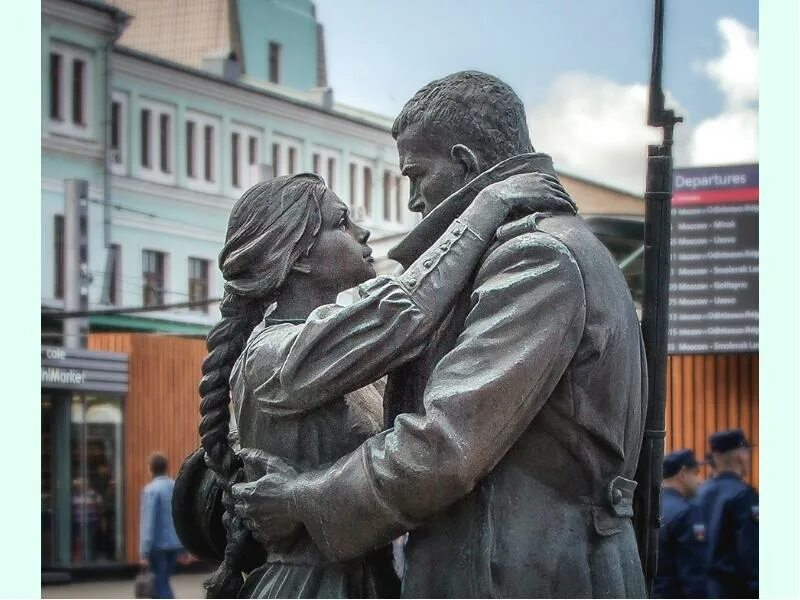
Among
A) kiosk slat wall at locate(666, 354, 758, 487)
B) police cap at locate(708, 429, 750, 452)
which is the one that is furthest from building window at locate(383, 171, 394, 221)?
police cap at locate(708, 429, 750, 452)

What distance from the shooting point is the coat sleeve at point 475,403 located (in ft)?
12.0

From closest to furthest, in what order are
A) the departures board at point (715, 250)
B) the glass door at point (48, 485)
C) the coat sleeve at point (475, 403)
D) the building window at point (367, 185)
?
the coat sleeve at point (475, 403), the departures board at point (715, 250), the glass door at point (48, 485), the building window at point (367, 185)

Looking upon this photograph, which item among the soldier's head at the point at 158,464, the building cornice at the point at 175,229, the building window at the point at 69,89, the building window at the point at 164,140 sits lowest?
the soldier's head at the point at 158,464

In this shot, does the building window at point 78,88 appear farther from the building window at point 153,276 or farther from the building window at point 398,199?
the building window at point 398,199

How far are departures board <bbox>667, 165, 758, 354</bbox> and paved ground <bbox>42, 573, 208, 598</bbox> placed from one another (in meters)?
4.45

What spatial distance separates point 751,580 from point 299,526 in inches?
177

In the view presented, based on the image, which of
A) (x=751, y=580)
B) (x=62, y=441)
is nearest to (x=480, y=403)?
(x=751, y=580)

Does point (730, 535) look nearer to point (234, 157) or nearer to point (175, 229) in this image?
point (175, 229)

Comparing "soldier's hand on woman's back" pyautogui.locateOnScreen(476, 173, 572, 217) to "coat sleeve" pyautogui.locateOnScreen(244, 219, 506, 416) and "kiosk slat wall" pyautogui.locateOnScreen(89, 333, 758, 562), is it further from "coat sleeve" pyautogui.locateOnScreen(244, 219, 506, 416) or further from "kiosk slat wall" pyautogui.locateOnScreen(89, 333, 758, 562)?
"kiosk slat wall" pyautogui.locateOnScreen(89, 333, 758, 562)

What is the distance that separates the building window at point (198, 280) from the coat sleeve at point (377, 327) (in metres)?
14.4

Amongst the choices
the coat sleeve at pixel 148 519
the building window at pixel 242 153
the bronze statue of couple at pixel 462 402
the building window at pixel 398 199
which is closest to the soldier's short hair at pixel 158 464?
the coat sleeve at pixel 148 519

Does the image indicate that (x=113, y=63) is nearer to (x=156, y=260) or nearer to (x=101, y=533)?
(x=156, y=260)

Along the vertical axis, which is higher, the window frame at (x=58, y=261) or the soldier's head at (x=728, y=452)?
the window frame at (x=58, y=261)

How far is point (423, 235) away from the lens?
13.1 feet
